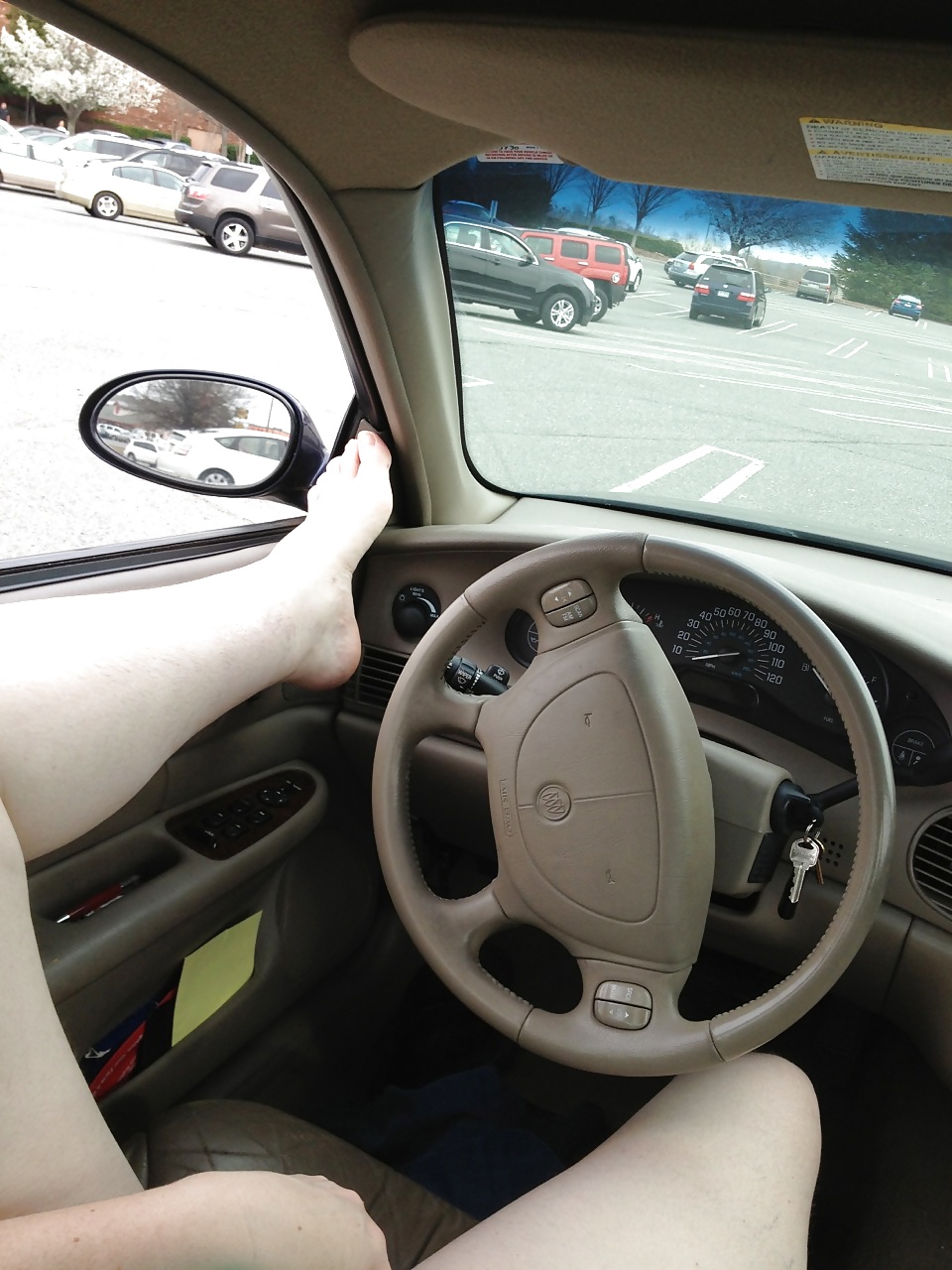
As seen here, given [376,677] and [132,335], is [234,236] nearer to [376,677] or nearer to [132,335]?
[132,335]

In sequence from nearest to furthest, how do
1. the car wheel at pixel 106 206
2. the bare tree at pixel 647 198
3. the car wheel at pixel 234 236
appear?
the bare tree at pixel 647 198 < the car wheel at pixel 234 236 < the car wheel at pixel 106 206

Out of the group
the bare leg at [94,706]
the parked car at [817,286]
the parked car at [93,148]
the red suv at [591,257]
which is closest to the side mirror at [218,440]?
the bare leg at [94,706]

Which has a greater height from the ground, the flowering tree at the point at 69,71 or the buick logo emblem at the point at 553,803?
the flowering tree at the point at 69,71

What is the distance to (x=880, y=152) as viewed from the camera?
1052mm

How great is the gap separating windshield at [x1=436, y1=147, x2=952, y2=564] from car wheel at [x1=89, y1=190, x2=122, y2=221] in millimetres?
1214

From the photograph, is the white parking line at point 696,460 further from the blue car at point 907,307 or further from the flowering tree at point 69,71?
the flowering tree at point 69,71

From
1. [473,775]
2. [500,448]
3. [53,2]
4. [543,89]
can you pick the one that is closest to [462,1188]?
[473,775]

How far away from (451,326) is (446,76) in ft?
2.64

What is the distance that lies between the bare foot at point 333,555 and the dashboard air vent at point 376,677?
30 cm

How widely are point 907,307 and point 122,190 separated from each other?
6.51ft

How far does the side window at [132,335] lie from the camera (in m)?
1.75

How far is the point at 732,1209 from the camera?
1.18 metres

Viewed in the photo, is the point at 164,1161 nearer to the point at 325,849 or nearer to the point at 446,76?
the point at 325,849

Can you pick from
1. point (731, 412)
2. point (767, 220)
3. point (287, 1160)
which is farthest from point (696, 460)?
point (287, 1160)
